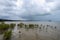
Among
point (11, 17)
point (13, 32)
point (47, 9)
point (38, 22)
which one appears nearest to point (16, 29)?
point (13, 32)

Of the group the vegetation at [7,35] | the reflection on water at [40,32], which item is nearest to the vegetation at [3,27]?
the vegetation at [7,35]

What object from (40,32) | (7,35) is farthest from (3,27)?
(40,32)

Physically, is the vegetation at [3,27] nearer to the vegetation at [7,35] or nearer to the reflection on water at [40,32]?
the vegetation at [7,35]

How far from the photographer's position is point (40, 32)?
361 centimetres

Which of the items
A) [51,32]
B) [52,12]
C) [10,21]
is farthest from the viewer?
[51,32]

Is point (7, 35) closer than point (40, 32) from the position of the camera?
Yes

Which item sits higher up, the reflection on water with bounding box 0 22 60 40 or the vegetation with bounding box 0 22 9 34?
the vegetation with bounding box 0 22 9 34

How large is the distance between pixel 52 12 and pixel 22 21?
86 centimetres

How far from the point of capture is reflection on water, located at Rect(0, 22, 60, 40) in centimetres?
333

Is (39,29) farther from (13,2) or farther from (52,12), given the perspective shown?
(13,2)

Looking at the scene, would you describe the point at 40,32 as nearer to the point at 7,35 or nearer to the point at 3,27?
the point at 7,35

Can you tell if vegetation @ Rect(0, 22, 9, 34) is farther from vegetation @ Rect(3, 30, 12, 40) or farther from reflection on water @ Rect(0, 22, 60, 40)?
reflection on water @ Rect(0, 22, 60, 40)

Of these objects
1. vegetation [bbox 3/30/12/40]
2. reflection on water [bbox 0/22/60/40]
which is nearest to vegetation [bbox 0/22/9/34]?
vegetation [bbox 3/30/12/40]

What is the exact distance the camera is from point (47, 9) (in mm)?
3420
